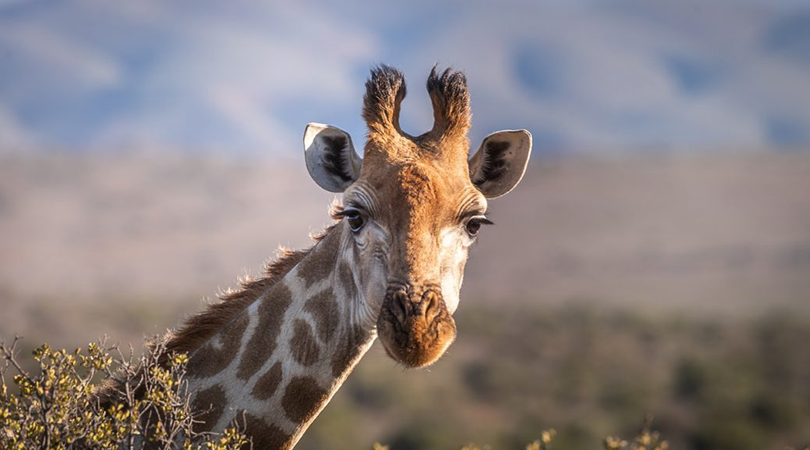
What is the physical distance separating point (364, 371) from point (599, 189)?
8368 centimetres

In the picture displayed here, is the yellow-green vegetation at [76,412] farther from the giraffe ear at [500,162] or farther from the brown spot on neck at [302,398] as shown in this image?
the giraffe ear at [500,162]

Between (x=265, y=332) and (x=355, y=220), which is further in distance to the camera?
(x=265, y=332)

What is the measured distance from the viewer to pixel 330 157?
6852 millimetres

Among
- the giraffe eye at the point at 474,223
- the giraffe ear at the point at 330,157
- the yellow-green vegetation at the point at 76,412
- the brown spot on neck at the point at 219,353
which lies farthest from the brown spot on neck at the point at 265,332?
the giraffe eye at the point at 474,223

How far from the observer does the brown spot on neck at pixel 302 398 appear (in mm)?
6293

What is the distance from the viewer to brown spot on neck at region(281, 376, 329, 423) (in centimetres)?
629

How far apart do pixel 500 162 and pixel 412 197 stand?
1424mm

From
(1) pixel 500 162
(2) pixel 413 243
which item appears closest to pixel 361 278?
(2) pixel 413 243

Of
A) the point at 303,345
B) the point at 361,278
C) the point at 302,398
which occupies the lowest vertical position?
the point at 302,398

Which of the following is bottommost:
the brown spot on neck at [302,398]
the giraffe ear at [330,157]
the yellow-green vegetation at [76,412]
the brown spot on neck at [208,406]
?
the yellow-green vegetation at [76,412]

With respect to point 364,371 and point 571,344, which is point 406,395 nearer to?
point 364,371

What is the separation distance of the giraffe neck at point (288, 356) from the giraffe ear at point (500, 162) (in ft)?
4.12

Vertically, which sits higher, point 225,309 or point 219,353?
point 225,309

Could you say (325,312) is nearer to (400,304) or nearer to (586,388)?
(400,304)
